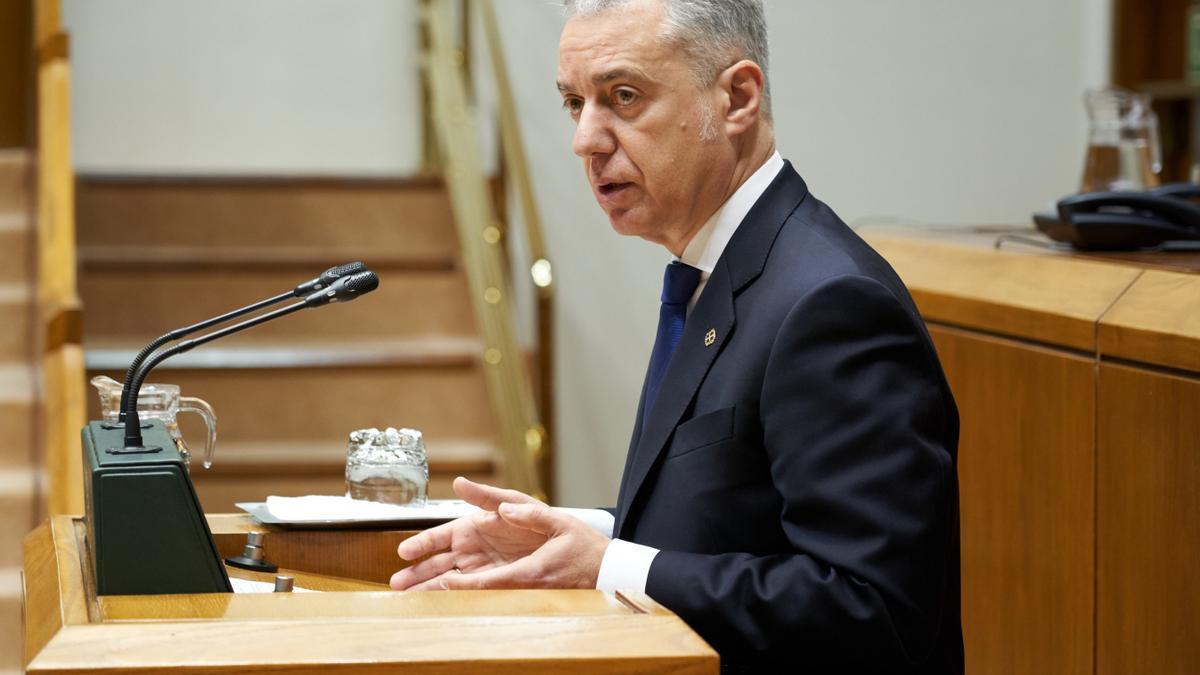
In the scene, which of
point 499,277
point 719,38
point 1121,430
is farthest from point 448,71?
point 719,38

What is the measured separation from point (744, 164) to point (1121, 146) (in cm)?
178

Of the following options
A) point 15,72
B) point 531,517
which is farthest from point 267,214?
point 531,517

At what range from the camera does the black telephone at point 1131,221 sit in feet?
8.82

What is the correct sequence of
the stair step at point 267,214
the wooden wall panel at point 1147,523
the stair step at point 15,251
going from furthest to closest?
1. the stair step at point 267,214
2. the stair step at point 15,251
3. the wooden wall panel at point 1147,523

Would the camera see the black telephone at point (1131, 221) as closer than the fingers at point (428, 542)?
No

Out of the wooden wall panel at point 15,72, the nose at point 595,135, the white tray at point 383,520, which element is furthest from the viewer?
the wooden wall panel at point 15,72

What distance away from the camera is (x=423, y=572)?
67.8 inches

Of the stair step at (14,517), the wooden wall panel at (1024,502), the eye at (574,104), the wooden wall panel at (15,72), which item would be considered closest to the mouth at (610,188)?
the eye at (574,104)

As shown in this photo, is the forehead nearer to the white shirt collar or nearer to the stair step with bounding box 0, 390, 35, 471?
the white shirt collar

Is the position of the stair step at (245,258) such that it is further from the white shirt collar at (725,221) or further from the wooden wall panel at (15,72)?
the white shirt collar at (725,221)

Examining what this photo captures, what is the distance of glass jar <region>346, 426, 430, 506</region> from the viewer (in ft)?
6.41

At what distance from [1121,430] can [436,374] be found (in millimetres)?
2974

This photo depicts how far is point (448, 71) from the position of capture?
5414 millimetres

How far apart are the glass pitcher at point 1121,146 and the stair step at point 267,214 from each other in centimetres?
264
